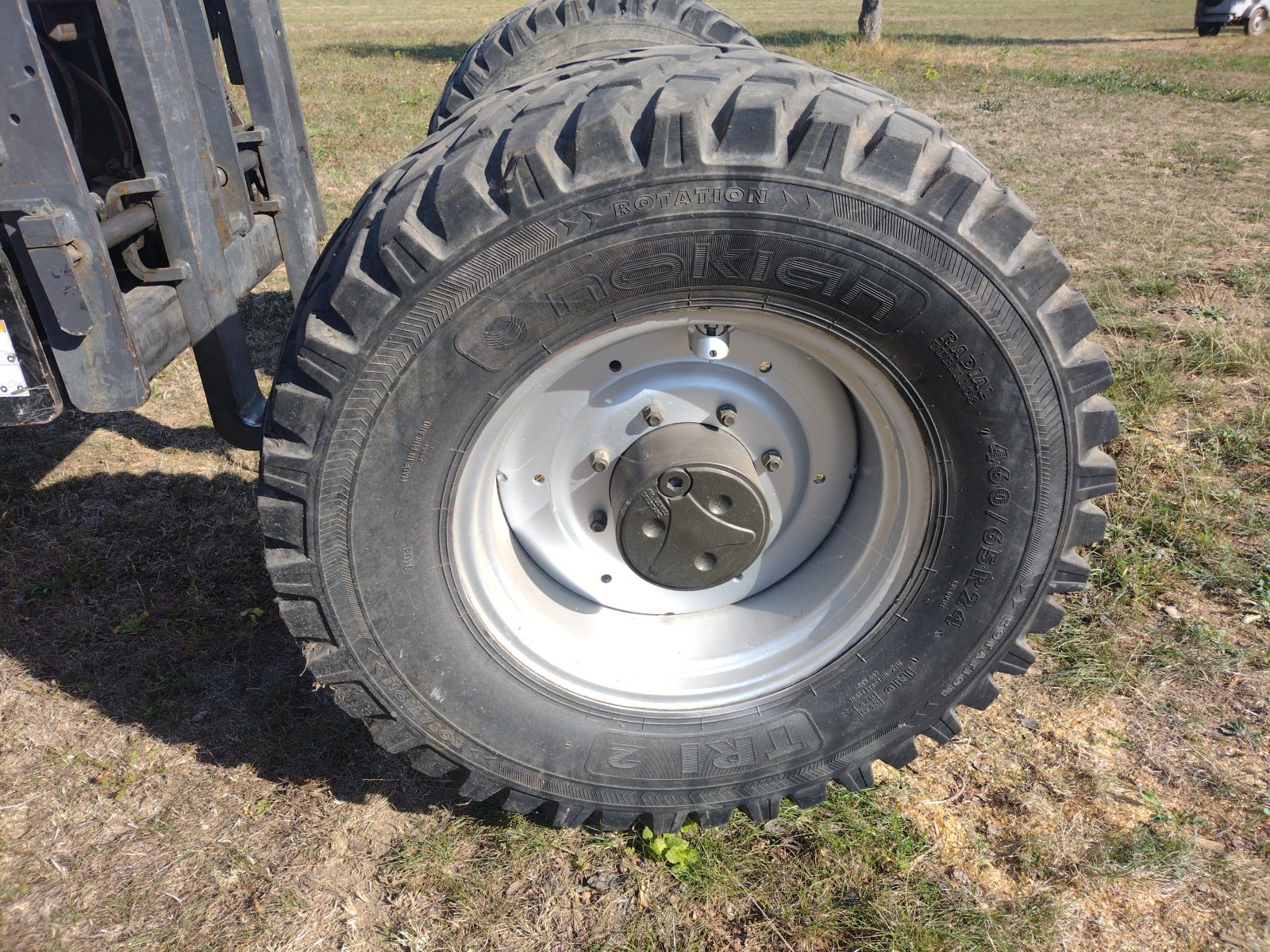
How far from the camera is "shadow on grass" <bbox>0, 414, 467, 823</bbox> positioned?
2.55 metres

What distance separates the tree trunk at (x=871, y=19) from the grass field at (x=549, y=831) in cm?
1888

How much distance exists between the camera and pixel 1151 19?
32.1 meters

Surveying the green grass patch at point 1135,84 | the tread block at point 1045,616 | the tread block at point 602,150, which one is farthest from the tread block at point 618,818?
the green grass patch at point 1135,84

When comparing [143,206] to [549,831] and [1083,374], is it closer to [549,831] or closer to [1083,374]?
[549,831]

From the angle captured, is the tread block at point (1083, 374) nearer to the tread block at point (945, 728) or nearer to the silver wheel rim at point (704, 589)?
the silver wheel rim at point (704, 589)

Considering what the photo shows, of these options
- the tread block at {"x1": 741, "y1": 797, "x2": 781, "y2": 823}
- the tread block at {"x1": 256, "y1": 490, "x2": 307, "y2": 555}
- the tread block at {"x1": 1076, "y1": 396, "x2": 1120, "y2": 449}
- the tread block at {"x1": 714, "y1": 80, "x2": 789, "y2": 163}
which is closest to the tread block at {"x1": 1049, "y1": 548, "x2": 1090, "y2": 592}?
the tread block at {"x1": 1076, "y1": 396, "x2": 1120, "y2": 449}

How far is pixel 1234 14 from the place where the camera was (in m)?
22.1

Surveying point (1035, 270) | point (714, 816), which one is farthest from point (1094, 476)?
point (714, 816)

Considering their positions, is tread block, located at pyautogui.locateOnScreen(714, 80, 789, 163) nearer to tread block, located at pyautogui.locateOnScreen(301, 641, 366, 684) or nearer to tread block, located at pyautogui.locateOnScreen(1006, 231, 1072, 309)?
tread block, located at pyautogui.locateOnScreen(1006, 231, 1072, 309)

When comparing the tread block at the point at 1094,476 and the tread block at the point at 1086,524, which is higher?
the tread block at the point at 1094,476

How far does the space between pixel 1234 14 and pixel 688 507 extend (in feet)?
88.8

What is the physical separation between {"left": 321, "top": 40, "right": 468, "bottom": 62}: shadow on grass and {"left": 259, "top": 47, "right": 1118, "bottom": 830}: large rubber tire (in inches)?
703

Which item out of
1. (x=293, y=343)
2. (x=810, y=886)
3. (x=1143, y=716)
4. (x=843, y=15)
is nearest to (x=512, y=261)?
(x=293, y=343)

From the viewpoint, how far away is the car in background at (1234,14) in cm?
2164
